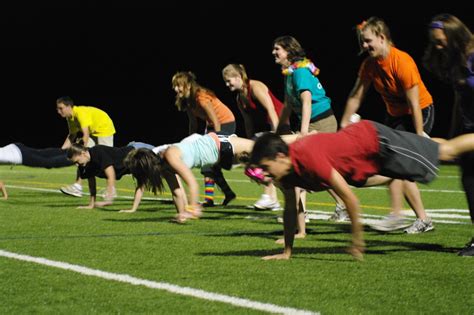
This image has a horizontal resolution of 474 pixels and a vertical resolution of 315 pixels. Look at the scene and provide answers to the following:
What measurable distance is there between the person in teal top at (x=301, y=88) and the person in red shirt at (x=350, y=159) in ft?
6.35

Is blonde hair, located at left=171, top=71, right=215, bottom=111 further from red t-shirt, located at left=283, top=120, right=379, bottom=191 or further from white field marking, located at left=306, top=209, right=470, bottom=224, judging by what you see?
red t-shirt, located at left=283, top=120, right=379, bottom=191

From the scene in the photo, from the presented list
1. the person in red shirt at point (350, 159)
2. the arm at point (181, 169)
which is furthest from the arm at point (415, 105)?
the arm at point (181, 169)

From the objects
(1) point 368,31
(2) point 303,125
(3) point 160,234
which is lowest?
(3) point 160,234

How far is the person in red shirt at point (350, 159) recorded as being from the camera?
4855 mm

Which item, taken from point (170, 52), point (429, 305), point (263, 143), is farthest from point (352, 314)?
point (170, 52)

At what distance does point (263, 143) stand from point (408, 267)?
1.23 meters

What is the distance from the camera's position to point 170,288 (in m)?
4.43

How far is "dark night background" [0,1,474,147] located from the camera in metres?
25.1

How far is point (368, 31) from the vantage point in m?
6.48

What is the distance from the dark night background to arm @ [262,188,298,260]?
60.2 feet

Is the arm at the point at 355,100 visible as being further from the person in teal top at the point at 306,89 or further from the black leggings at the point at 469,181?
the black leggings at the point at 469,181

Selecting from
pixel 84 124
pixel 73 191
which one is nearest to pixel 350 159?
pixel 73 191

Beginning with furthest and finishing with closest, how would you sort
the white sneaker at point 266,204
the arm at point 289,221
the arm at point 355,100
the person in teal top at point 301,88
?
the white sneaker at point 266,204 → the person in teal top at point 301,88 → the arm at point 355,100 → the arm at point 289,221

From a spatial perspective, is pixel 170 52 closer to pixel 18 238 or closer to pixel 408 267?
pixel 18 238
